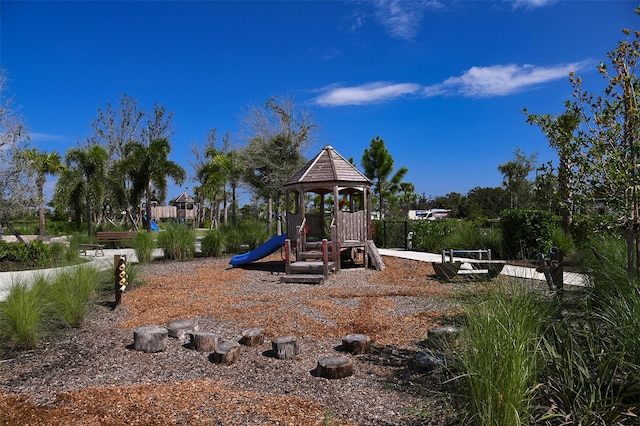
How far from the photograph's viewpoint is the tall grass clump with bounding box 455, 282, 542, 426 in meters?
2.55

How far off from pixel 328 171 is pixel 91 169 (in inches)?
764

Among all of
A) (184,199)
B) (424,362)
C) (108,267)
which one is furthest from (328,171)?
(184,199)

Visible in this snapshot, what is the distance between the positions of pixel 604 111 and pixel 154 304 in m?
6.73

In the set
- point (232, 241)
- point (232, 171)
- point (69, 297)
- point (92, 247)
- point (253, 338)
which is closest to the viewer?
point (253, 338)

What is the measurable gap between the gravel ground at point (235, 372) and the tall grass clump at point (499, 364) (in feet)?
1.33

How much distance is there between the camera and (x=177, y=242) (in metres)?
14.7

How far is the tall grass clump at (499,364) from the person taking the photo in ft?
8.38

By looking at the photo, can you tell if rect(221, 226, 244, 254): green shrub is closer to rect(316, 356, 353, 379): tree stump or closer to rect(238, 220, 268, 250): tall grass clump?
rect(238, 220, 268, 250): tall grass clump

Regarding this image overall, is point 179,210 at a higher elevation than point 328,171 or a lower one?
higher

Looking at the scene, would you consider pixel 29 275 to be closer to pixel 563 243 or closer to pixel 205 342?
pixel 205 342

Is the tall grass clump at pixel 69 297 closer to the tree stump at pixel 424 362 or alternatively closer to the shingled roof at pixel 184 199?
the tree stump at pixel 424 362

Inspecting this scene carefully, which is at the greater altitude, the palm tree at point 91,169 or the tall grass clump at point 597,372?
the palm tree at point 91,169

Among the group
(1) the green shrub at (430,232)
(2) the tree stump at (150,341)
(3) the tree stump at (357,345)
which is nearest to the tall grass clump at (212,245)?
(1) the green shrub at (430,232)

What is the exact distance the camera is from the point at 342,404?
3.48 metres
